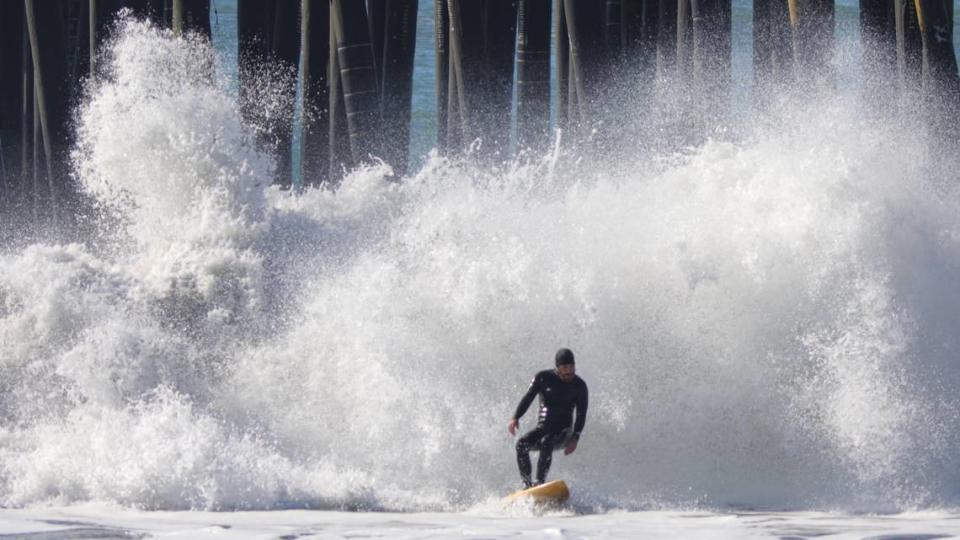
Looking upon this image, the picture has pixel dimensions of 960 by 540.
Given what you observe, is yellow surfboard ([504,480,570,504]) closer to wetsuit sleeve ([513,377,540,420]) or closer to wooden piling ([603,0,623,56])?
wetsuit sleeve ([513,377,540,420])

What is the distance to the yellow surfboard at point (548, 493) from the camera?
42.5ft

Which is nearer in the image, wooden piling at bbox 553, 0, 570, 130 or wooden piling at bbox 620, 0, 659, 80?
wooden piling at bbox 620, 0, 659, 80

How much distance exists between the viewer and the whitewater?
44.6ft

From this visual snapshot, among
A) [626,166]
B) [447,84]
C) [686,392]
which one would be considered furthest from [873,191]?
[447,84]

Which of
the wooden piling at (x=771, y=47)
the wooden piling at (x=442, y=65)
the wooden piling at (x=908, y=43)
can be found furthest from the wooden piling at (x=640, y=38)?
the wooden piling at (x=908, y=43)

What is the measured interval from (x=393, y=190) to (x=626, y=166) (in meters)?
3.30

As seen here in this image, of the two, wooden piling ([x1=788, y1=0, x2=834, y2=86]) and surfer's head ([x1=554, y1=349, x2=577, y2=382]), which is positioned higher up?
wooden piling ([x1=788, y1=0, x2=834, y2=86])

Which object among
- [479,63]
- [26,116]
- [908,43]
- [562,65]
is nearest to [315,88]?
[479,63]

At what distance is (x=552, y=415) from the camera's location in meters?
13.5

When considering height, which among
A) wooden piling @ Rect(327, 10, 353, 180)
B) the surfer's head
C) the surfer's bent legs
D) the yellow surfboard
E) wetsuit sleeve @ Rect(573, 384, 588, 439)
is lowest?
the yellow surfboard

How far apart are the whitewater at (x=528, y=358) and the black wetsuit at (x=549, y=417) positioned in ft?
1.47

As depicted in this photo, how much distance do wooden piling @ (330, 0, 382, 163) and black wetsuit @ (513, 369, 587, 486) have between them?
27.3 ft

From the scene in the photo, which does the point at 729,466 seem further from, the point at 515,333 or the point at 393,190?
the point at 393,190

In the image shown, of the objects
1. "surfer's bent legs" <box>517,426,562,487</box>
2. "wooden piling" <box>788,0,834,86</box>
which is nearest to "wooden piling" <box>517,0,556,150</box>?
"wooden piling" <box>788,0,834,86</box>
